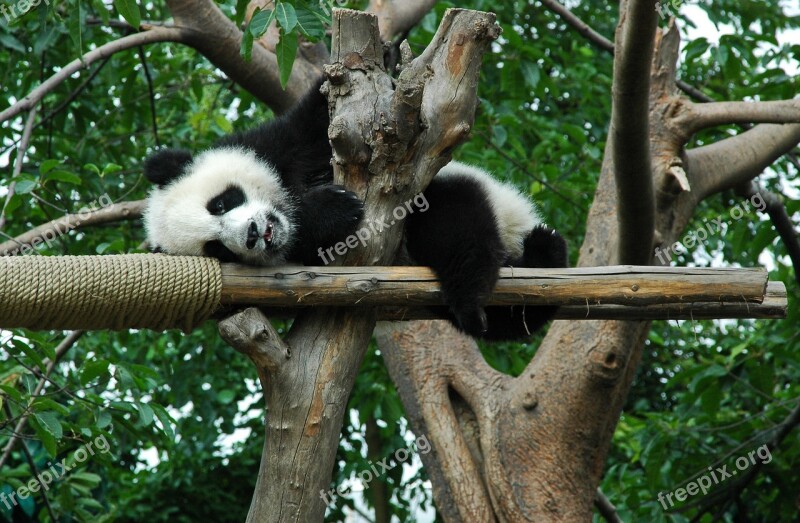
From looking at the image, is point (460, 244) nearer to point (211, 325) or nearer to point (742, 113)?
point (742, 113)

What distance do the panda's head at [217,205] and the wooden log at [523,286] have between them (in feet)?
1.28

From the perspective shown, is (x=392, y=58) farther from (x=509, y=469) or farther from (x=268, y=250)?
(x=509, y=469)

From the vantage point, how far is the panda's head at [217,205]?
3066 mm

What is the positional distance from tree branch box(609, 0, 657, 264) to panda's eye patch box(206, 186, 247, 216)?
1521mm

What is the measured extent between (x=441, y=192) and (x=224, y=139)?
3.33 ft

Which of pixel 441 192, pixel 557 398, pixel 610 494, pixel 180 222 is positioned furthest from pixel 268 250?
pixel 610 494

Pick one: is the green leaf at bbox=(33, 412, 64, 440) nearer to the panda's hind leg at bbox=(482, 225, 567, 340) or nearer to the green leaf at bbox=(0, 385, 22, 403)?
the green leaf at bbox=(0, 385, 22, 403)

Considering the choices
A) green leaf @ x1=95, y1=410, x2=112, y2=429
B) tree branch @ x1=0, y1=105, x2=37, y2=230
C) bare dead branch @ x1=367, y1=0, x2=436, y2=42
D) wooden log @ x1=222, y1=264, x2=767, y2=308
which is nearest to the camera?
wooden log @ x1=222, y1=264, x2=767, y2=308

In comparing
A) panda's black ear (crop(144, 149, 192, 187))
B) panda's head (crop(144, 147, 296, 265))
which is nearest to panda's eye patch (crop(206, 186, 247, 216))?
panda's head (crop(144, 147, 296, 265))

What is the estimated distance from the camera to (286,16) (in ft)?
8.72

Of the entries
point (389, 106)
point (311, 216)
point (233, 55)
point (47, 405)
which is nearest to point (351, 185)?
point (311, 216)

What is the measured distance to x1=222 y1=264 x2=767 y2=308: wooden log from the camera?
259 centimetres

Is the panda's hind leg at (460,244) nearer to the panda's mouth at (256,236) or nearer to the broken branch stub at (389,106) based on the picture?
the broken branch stub at (389,106)

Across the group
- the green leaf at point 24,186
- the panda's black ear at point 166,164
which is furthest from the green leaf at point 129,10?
the green leaf at point 24,186
